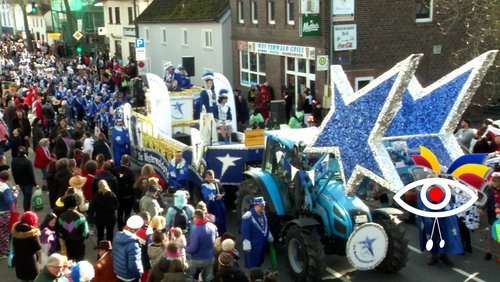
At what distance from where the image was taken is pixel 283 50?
26250 millimetres

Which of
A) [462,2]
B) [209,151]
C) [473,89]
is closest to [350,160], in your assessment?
[473,89]

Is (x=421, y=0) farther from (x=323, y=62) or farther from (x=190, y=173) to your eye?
(x=190, y=173)

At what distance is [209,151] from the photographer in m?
12.9

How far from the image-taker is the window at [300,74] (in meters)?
24.8

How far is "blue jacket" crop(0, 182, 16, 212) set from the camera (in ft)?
34.5

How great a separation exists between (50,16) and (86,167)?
2601 inches

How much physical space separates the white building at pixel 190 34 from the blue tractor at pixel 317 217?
16.0m

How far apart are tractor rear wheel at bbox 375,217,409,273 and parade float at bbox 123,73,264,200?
11.8ft

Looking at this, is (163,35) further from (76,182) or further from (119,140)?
(76,182)

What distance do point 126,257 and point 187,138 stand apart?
320 inches

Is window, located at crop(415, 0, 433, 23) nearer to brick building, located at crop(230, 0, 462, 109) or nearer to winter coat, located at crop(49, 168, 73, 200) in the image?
brick building, located at crop(230, 0, 462, 109)

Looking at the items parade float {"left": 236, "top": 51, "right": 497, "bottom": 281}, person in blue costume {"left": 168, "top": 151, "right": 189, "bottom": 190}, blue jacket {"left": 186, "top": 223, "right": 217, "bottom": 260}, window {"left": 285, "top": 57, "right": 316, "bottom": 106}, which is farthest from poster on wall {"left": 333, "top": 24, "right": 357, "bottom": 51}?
Result: blue jacket {"left": 186, "top": 223, "right": 217, "bottom": 260}

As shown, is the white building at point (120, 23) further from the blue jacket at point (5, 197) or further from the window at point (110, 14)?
the blue jacket at point (5, 197)

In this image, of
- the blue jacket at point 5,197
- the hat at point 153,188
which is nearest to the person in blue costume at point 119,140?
the blue jacket at point 5,197
